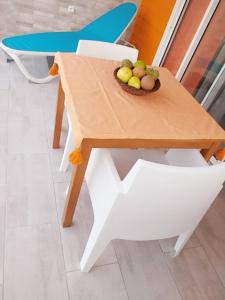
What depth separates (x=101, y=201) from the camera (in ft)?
3.39

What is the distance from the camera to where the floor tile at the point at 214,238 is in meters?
1.48

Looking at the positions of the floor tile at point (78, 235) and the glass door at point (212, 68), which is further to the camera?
the glass door at point (212, 68)

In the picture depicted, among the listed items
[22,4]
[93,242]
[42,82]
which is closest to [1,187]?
[93,242]

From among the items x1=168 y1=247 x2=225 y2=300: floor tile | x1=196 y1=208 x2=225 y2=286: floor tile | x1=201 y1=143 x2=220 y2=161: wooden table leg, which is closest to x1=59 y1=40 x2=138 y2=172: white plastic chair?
x1=201 y1=143 x2=220 y2=161: wooden table leg

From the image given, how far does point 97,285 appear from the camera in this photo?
122cm

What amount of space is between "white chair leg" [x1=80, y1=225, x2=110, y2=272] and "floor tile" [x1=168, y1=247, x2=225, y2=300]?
1.68 ft

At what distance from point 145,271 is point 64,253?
0.47m

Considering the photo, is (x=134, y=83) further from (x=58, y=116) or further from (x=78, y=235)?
(x=78, y=235)

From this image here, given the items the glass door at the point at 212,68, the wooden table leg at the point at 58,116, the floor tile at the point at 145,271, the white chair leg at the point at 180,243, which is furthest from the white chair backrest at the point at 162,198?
the glass door at the point at 212,68

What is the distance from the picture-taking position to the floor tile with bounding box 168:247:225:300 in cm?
131

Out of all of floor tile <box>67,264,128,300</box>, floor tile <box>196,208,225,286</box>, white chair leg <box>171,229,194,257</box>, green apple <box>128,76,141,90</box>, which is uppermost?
green apple <box>128,76,141,90</box>

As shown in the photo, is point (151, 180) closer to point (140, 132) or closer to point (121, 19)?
point (140, 132)

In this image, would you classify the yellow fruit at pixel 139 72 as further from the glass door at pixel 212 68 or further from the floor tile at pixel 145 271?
the glass door at pixel 212 68

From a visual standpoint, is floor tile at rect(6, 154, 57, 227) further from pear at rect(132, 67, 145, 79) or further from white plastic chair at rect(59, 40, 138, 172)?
pear at rect(132, 67, 145, 79)
